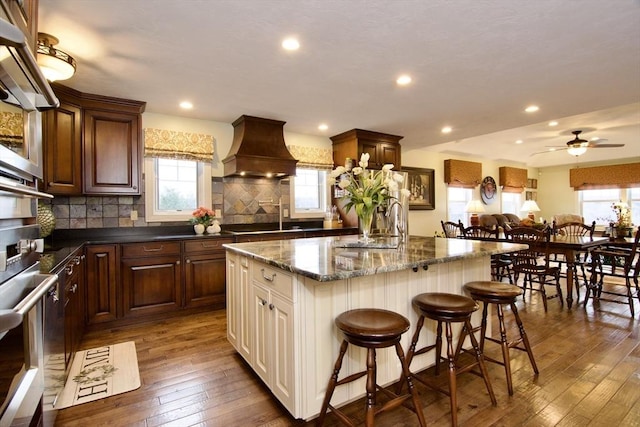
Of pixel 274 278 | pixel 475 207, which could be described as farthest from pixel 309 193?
pixel 475 207

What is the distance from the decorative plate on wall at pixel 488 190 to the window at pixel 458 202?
0.45 m

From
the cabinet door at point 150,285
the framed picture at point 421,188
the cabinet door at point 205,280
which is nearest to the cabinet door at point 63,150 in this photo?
the cabinet door at point 150,285

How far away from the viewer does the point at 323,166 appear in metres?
5.04

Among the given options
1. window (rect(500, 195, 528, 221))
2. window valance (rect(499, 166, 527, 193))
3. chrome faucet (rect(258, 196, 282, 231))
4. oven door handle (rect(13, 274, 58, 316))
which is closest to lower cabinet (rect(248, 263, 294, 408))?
oven door handle (rect(13, 274, 58, 316))

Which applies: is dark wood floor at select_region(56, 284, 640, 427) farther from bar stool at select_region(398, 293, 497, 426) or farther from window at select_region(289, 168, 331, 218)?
window at select_region(289, 168, 331, 218)

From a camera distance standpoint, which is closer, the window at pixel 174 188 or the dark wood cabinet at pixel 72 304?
the dark wood cabinet at pixel 72 304

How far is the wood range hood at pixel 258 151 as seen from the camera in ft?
13.1

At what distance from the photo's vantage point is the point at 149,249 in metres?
3.33

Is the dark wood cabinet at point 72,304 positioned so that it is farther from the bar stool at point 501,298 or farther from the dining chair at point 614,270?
the dining chair at point 614,270

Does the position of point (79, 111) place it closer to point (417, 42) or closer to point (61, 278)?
point (61, 278)

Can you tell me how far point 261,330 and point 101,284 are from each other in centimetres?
206

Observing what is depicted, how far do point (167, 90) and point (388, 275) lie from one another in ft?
9.17

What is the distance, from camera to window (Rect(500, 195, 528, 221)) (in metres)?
8.52

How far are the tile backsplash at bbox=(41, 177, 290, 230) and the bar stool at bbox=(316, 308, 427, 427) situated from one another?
307 centimetres
